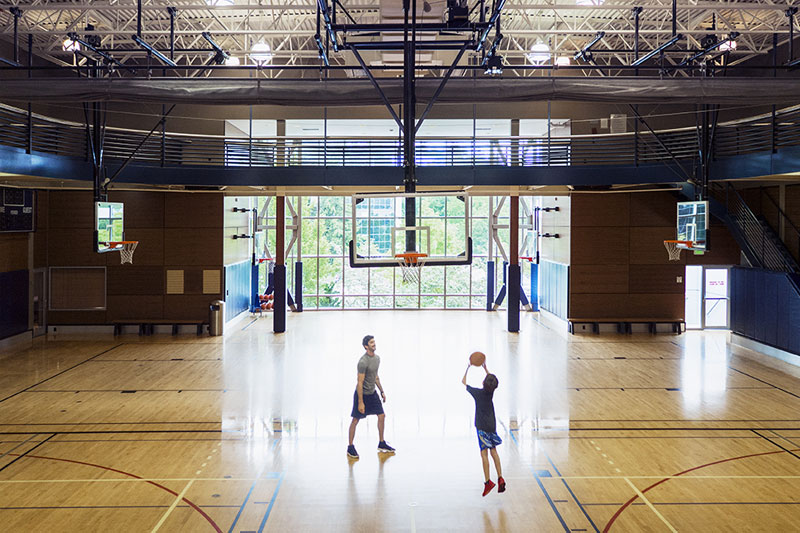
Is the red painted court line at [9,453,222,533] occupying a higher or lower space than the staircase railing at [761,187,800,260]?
lower

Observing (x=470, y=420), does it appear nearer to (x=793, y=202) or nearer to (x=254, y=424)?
(x=254, y=424)

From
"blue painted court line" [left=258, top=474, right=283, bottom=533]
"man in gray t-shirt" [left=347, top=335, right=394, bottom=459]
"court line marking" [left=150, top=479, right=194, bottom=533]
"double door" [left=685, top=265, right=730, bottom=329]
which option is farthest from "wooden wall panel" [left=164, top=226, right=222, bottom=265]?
"double door" [left=685, top=265, right=730, bottom=329]

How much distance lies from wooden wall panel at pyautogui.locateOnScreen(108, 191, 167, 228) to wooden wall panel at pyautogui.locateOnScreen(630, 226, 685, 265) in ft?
49.6

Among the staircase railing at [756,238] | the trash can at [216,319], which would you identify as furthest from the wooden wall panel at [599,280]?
the trash can at [216,319]

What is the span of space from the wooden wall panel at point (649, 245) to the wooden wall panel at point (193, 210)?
13321mm

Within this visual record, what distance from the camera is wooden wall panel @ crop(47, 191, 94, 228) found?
19.3 meters

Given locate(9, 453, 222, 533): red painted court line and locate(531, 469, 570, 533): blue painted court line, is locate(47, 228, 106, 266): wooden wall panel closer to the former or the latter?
locate(9, 453, 222, 533): red painted court line

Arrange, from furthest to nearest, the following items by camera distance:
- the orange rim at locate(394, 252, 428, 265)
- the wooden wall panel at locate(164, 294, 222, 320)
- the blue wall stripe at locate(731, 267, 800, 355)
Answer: the wooden wall panel at locate(164, 294, 222, 320), the blue wall stripe at locate(731, 267, 800, 355), the orange rim at locate(394, 252, 428, 265)

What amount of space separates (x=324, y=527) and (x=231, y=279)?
15.5m

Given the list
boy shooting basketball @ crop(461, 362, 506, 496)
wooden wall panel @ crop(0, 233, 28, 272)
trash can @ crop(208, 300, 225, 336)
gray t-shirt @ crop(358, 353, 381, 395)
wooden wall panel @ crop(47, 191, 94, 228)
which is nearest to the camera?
boy shooting basketball @ crop(461, 362, 506, 496)

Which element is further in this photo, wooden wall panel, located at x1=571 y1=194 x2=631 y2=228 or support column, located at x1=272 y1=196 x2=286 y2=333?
wooden wall panel, located at x1=571 y1=194 x2=631 y2=228

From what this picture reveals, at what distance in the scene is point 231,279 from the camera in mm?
21438

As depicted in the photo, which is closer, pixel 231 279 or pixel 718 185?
pixel 718 185

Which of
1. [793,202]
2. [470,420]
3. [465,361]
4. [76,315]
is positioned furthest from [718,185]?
[76,315]
